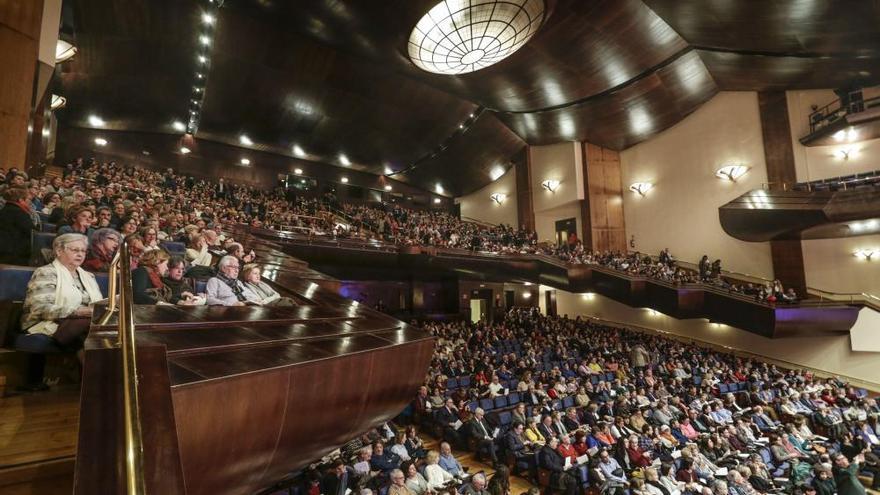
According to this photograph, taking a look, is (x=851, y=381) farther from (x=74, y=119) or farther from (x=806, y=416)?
(x=74, y=119)

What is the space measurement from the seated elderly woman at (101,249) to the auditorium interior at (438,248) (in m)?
0.03

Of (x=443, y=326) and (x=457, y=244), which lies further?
(x=457, y=244)

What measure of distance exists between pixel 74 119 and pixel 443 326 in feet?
39.9

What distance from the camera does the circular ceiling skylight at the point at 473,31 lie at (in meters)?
9.03

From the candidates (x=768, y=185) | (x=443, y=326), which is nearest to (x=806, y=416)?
(x=768, y=185)

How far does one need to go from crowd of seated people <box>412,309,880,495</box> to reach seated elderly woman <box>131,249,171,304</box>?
13.0ft

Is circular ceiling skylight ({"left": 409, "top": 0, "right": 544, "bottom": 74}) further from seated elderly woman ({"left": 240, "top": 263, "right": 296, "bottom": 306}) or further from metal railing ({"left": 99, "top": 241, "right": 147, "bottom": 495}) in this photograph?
metal railing ({"left": 99, "top": 241, "right": 147, "bottom": 495})

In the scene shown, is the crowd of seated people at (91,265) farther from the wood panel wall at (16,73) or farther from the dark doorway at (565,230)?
the dark doorway at (565,230)

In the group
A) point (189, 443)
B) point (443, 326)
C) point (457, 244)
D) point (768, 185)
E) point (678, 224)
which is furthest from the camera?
point (678, 224)

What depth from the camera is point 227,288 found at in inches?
111

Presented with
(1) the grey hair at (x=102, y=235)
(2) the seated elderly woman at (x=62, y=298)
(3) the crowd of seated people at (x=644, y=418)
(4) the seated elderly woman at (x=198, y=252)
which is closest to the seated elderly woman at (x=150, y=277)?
(2) the seated elderly woman at (x=62, y=298)

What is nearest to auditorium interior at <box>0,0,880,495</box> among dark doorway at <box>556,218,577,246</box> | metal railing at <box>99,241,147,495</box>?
metal railing at <box>99,241,147,495</box>

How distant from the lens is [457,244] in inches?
468

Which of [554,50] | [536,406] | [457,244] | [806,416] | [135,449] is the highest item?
[554,50]
